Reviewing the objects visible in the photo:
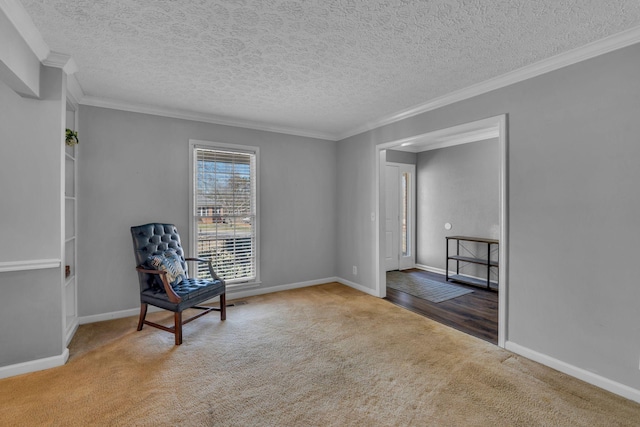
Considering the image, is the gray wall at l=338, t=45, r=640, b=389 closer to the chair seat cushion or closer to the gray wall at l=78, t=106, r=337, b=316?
the gray wall at l=78, t=106, r=337, b=316

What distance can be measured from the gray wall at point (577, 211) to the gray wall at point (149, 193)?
9.20 ft

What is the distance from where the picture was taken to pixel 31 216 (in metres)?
2.41

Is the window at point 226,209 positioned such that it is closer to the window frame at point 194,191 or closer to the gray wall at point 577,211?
the window frame at point 194,191

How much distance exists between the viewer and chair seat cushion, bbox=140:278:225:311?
295cm

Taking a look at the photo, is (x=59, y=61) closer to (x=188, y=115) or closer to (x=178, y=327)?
(x=188, y=115)

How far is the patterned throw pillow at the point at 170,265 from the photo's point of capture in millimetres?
3059

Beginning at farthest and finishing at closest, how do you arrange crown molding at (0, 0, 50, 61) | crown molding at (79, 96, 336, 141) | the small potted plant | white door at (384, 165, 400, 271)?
white door at (384, 165, 400, 271) → crown molding at (79, 96, 336, 141) → the small potted plant → crown molding at (0, 0, 50, 61)

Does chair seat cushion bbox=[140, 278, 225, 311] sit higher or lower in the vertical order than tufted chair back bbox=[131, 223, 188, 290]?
lower

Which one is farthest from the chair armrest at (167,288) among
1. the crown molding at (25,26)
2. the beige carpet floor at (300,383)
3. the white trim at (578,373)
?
the white trim at (578,373)

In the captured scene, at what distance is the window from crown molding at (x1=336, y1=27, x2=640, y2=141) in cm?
230

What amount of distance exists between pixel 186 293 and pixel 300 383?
1.46 metres

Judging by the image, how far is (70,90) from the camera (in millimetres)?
2949

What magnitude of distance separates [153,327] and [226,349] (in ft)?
3.36

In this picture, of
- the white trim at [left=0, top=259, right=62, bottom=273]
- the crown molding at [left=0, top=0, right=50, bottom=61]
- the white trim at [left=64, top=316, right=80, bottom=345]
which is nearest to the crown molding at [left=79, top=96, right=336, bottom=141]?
the crown molding at [left=0, top=0, right=50, bottom=61]
